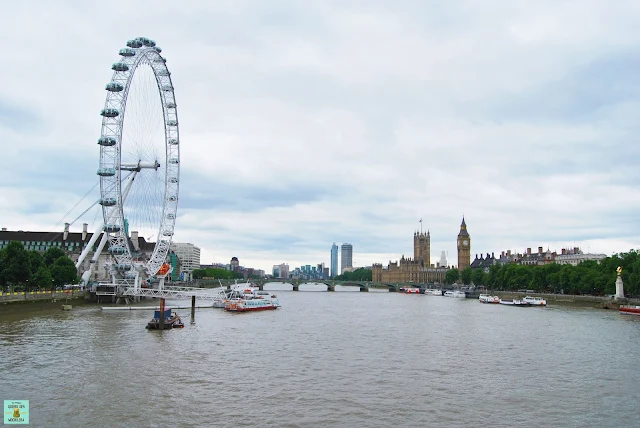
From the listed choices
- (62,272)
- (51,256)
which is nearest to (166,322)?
(62,272)

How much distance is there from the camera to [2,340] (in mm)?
38719

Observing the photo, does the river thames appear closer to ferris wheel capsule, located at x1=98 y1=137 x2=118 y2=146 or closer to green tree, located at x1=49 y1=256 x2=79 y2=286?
green tree, located at x1=49 y1=256 x2=79 y2=286

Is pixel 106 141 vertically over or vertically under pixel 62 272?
over

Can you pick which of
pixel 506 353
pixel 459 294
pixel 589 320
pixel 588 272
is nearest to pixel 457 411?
pixel 506 353

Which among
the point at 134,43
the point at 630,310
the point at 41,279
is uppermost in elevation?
the point at 134,43

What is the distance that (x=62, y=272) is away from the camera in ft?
252

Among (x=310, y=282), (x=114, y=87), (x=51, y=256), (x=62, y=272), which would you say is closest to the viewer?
(x=114, y=87)

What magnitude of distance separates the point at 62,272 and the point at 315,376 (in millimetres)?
58117

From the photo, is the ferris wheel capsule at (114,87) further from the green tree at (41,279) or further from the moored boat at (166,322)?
the moored boat at (166,322)

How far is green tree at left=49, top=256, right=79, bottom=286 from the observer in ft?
250

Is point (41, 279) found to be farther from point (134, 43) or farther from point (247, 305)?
point (134, 43)

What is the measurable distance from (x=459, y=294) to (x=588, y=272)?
39.4 meters

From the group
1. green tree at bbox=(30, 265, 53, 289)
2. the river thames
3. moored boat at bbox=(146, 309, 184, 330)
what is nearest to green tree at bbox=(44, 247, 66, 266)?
green tree at bbox=(30, 265, 53, 289)

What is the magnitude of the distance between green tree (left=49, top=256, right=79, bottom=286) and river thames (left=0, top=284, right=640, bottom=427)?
2356 cm
